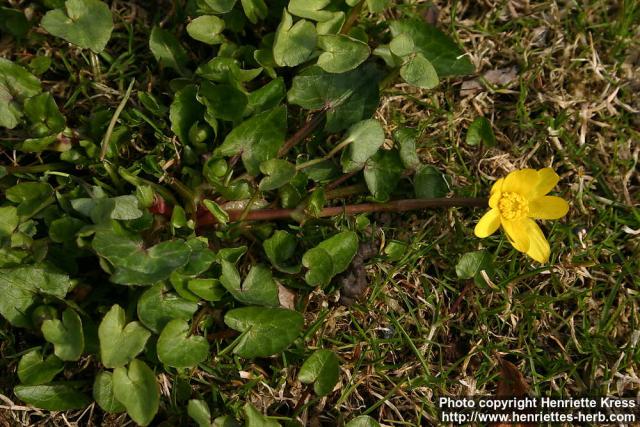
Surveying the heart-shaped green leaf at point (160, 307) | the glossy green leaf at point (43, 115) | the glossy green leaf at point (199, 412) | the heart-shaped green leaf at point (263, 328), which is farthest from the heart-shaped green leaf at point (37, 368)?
the glossy green leaf at point (43, 115)

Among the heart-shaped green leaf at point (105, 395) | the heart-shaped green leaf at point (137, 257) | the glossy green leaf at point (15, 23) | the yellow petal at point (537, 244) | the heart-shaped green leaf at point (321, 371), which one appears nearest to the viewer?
the heart-shaped green leaf at point (137, 257)

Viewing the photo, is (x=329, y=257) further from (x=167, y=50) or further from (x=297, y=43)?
(x=167, y=50)

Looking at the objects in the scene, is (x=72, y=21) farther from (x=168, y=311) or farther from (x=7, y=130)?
(x=168, y=311)

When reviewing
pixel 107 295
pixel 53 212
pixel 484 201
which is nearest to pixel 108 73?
pixel 53 212

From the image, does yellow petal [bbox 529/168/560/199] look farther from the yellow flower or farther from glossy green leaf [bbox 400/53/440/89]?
glossy green leaf [bbox 400/53/440/89]

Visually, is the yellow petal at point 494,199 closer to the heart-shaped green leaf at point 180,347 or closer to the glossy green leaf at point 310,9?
the glossy green leaf at point 310,9

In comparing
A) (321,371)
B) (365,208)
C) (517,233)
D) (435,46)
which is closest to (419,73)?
A: (435,46)

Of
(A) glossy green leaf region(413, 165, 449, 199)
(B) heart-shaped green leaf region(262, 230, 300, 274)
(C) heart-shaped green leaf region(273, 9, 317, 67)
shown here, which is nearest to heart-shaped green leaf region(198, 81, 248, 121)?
(C) heart-shaped green leaf region(273, 9, 317, 67)
